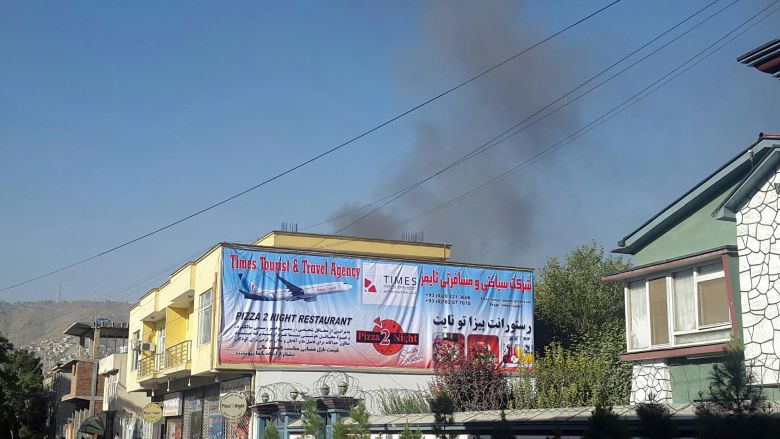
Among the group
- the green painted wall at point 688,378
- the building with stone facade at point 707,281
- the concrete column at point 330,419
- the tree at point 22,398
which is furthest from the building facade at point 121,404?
the green painted wall at point 688,378

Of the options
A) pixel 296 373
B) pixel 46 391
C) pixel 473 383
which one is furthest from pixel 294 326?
pixel 46 391

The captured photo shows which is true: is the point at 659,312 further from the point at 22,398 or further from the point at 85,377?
the point at 22,398

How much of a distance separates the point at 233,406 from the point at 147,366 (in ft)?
67.7

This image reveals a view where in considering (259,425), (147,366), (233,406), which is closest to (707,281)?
(233,406)

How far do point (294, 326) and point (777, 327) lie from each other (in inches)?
749

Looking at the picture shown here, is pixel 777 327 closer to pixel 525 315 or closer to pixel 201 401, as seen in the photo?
pixel 525 315

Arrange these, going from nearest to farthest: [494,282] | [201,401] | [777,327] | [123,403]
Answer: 1. [777,327]
2. [494,282]
3. [201,401]
4. [123,403]

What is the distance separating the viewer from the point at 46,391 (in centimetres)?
8338

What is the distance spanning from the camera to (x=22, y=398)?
7194cm

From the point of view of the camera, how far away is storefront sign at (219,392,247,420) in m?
25.2

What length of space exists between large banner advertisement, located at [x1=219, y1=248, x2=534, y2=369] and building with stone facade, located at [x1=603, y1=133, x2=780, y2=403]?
13256 mm

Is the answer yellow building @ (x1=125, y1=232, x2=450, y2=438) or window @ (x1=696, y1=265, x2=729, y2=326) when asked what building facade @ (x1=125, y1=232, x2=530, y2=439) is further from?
window @ (x1=696, y1=265, x2=729, y2=326)

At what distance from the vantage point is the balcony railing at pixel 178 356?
3566cm

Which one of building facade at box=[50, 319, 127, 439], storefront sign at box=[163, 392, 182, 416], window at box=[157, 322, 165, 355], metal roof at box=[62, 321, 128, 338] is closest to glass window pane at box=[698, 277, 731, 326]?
storefront sign at box=[163, 392, 182, 416]
